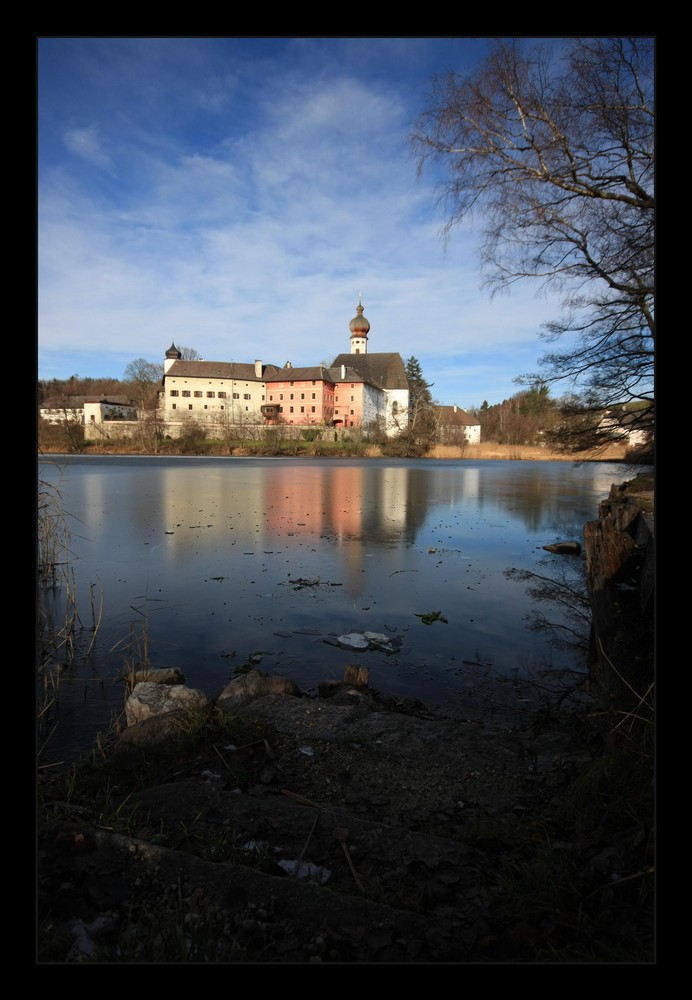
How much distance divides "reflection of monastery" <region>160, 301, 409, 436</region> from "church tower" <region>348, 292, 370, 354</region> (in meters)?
8.40

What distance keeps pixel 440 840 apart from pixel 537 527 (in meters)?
13.9

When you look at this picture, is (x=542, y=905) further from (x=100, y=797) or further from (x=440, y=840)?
(x=100, y=797)

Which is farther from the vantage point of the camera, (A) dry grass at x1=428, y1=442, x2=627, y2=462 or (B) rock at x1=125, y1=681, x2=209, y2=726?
(A) dry grass at x1=428, y1=442, x2=627, y2=462

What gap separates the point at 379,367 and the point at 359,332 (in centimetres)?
970

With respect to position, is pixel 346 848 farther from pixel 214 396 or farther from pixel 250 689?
pixel 214 396

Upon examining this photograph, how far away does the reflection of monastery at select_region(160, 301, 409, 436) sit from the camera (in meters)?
82.6

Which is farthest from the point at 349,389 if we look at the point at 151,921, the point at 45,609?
the point at 151,921

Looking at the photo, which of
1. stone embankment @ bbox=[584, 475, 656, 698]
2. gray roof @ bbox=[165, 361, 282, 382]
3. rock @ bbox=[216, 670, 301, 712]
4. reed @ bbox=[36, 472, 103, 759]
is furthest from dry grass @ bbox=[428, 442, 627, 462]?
rock @ bbox=[216, 670, 301, 712]

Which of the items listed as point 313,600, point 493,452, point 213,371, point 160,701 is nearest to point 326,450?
point 493,452

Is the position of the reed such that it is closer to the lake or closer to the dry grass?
the lake

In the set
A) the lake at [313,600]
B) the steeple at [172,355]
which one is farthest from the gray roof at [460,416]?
the lake at [313,600]

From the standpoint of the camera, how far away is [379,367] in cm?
9181

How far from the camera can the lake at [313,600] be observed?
17.8 ft

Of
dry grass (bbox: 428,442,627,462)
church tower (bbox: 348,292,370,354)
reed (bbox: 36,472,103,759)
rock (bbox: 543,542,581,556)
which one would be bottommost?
reed (bbox: 36,472,103,759)
